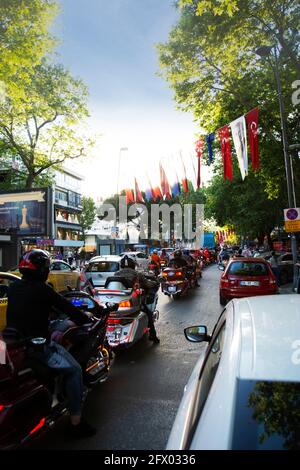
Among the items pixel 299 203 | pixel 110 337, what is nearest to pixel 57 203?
pixel 299 203

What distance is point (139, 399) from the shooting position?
4.53 m

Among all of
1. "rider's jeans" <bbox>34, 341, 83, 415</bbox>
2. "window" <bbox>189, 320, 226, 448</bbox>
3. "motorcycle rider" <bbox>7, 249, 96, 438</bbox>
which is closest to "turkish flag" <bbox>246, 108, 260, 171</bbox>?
"motorcycle rider" <bbox>7, 249, 96, 438</bbox>

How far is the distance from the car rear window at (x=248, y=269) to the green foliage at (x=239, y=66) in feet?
25.2

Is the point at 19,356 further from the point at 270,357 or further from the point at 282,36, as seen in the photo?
the point at 282,36

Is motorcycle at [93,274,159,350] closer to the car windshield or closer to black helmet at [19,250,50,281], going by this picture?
black helmet at [19,250,50,281]

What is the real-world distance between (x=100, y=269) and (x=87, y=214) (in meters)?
48.8

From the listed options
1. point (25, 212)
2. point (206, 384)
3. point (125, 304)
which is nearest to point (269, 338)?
point (206, 384)

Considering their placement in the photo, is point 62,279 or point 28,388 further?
point 62,279

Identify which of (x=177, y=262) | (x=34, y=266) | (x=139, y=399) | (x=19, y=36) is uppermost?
(x=19, y=36)

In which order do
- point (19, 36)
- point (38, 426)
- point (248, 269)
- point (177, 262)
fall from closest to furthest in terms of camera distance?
point (38, 426)
point (248, 269)
point (19, 36)
point (177, 262)

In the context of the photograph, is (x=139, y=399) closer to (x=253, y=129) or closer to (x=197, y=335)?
(x=197, y=335)

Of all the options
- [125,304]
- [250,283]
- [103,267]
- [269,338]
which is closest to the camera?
[269,338]

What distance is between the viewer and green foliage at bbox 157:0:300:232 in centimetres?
1353
